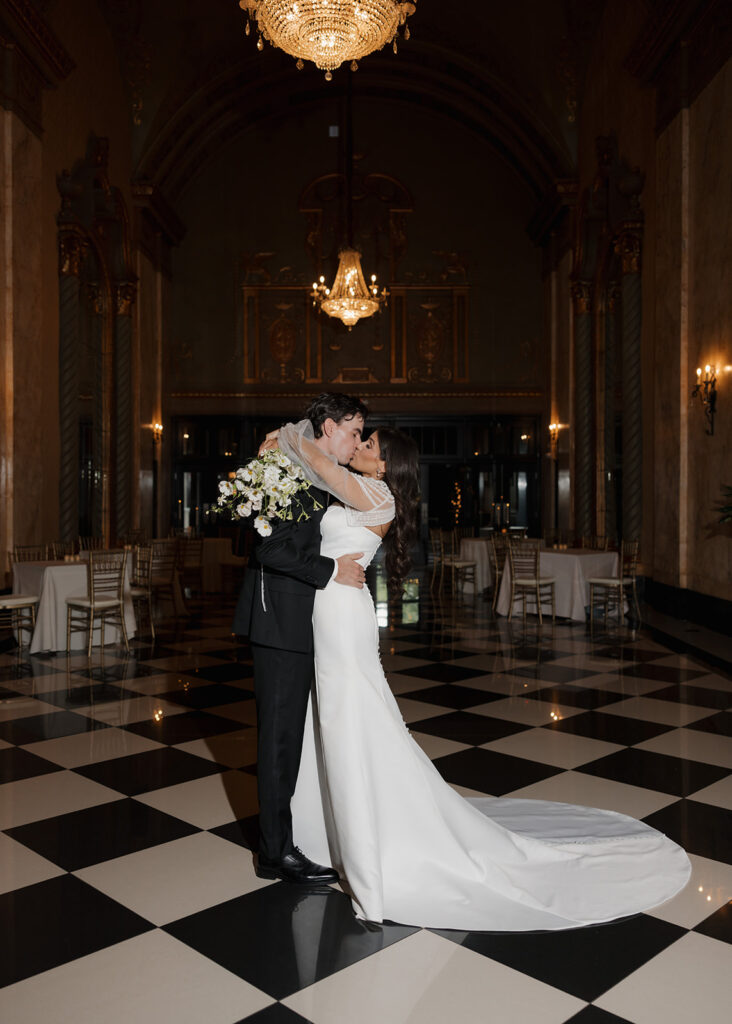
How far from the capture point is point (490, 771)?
154 inches

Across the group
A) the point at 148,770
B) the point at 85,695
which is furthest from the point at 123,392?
the point at 148,770

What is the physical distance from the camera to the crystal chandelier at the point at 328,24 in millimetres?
6621

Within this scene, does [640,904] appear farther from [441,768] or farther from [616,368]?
[616,368]

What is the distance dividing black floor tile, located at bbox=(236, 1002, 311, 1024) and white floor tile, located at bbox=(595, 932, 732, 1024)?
0.74 metres

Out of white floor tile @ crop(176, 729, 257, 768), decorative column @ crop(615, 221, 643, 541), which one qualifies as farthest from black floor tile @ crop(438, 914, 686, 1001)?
decorative column @ crop(615, 221, 643, 541)

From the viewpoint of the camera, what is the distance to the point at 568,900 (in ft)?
8.38

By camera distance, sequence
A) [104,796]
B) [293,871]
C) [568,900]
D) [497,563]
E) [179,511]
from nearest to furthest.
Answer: [568,900] → [293,871] → [104,796] → [497,563] → [179,511]

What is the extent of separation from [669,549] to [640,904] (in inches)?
283

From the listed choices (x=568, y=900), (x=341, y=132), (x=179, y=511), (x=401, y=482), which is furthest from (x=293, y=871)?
(x=341, y=132)

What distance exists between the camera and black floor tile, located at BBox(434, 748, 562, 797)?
146 inches

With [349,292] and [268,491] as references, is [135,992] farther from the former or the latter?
[349,292]

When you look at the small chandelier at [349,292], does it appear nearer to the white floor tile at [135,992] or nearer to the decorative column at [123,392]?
the decorative column at [123,392]

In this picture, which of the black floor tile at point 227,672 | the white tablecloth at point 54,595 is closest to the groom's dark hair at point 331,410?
the black floor tile at point 227,672

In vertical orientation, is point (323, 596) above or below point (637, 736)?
above
